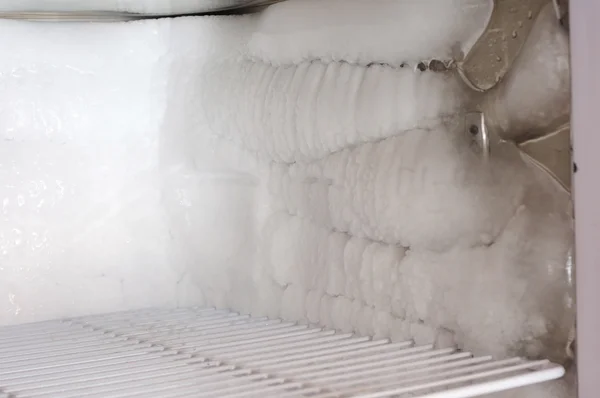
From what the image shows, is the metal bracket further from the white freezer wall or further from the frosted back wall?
the frosted back wall

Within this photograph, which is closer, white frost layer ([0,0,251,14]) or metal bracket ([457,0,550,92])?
metal bracket ([457,0,550,92])

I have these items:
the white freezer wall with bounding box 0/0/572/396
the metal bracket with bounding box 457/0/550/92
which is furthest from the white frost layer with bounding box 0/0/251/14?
the metal bracket with bounding box 457/0/550/92

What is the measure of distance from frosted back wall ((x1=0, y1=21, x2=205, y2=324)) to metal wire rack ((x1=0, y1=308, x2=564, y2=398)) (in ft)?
0.79

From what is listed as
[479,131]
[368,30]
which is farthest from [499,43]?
[368,30]

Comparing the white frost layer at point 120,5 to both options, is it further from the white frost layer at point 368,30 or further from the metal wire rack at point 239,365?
the metal wire rack at point 239,365

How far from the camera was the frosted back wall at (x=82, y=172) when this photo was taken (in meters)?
1.70

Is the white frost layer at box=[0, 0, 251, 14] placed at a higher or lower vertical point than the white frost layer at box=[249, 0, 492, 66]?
higher

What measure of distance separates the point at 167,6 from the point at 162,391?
99 centimetres

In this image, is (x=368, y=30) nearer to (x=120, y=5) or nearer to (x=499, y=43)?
(x=499, y=43)

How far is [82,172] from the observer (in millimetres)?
1758

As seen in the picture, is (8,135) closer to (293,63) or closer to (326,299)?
(293,63)

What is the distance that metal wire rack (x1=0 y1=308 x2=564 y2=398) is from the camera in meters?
0.93

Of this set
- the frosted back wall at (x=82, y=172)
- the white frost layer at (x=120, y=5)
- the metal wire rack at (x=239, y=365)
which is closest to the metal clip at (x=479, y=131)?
the metal wire rack at (x=239, y=365)

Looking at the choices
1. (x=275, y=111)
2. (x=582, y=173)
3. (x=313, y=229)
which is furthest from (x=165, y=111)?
(x=582, y=173)
